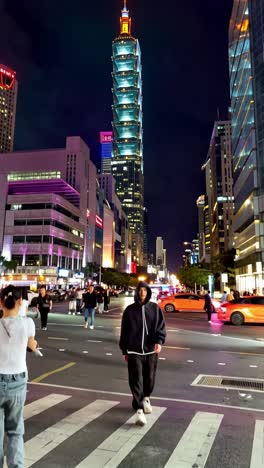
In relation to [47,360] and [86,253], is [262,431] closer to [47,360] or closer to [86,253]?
[47,360]

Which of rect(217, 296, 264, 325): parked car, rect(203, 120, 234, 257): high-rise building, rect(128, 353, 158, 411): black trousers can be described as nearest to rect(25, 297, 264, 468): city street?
rect(128, 353, 158, 411): black trousers

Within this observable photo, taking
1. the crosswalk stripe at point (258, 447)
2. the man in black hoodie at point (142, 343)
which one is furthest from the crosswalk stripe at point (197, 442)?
the man in black hoodie at point (142, 343)

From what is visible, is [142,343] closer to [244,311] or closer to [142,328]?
[142,328]

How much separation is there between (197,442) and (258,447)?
0.73 m

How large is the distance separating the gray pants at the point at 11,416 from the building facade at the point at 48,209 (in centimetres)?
8562

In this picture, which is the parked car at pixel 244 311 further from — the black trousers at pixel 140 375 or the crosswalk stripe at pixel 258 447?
the black trousers at pixel 140 375

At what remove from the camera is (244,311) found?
784 inches

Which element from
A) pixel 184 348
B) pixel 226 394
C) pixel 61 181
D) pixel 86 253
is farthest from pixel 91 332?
pixel 86 253

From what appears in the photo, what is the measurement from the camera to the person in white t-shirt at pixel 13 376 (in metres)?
3.45

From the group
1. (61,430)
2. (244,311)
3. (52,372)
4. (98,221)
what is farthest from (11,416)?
(98,221)

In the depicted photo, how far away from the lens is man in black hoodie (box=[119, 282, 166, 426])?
216 inches

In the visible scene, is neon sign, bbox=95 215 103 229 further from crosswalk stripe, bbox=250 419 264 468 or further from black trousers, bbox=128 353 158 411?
crosswalk stripe, bbox=250 419 264 468

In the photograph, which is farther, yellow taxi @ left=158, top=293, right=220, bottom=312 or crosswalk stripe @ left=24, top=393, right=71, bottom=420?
yellow taxi @ left=158, top=293, right=220, bottom=312

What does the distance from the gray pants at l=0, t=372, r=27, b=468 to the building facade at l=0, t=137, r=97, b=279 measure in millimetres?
85620
